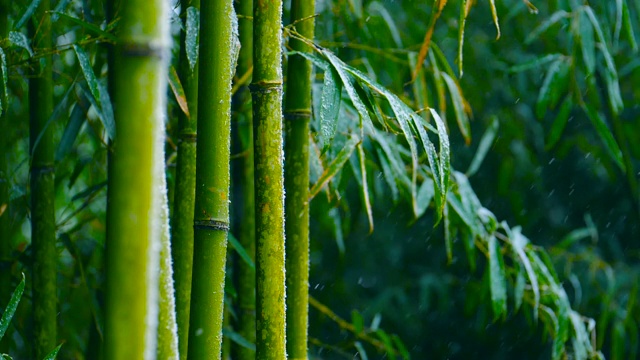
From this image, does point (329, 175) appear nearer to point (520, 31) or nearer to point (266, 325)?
point (266, 325)

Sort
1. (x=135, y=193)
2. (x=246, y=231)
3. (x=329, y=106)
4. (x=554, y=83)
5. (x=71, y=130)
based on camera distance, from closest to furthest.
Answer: (x=135, y=193)
(x=329, y=106)
(x=71, y=130)
(x=246, y=231)
(x=554, y=83)

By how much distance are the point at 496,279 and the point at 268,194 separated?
2.19 ft

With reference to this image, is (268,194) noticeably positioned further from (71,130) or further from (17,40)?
(71,130)

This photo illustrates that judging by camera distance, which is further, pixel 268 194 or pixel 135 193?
pixel 268 194

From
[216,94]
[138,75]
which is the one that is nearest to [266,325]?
[216,94]

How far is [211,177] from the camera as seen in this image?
2.59 ft

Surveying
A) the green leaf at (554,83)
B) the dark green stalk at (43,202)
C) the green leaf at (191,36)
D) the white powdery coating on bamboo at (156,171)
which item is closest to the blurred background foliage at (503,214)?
the green leaf at (554,83)

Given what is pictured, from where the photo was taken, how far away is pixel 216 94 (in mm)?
784

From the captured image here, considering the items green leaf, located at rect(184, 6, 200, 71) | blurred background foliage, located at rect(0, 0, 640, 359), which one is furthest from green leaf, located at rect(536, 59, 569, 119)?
green leaf, located at rect(184, 6, 200, 71)

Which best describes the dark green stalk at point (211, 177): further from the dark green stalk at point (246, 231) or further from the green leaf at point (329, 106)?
the dark green stalk at point (246, 231)

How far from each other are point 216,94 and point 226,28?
70mm

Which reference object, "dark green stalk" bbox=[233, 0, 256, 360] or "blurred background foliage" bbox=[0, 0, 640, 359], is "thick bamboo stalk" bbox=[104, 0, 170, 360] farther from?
"blurred background foliage" bbox=[0, 0, 640, 359]

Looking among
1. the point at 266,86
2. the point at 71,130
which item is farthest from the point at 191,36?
the point at 71,130

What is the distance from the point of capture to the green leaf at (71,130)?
119 centimetres
